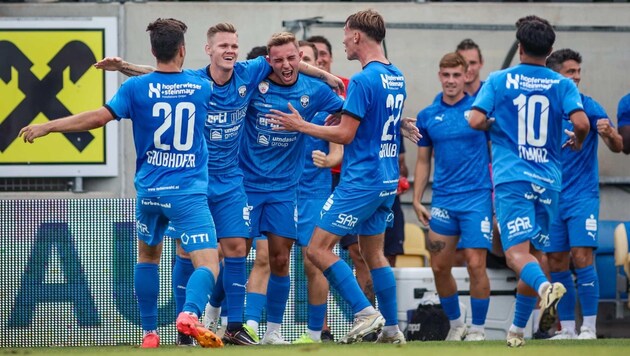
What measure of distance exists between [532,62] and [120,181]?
6.11 metres

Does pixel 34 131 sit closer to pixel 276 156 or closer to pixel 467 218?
pixel 276 156

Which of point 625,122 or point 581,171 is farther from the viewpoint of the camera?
point 625,122

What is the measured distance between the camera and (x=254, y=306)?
397 inches

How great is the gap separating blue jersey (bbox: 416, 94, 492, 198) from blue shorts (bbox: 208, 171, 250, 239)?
2451mm

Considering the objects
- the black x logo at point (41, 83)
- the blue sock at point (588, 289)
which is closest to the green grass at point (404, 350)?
the blue sock at point (588, 289)

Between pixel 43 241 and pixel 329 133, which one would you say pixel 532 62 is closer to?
pixel 329 133

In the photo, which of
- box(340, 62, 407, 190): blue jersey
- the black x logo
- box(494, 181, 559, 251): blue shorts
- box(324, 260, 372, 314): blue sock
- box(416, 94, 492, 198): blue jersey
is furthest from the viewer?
the black x logo

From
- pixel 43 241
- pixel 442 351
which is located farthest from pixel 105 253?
pixel 442 351

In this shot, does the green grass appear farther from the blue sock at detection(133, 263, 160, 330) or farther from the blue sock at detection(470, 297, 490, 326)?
the blue sock at detection(470, 297, 490, 326)

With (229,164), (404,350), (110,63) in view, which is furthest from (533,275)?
(110,63)

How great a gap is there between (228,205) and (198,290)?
48.2 inches

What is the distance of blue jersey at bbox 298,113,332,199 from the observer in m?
11.0

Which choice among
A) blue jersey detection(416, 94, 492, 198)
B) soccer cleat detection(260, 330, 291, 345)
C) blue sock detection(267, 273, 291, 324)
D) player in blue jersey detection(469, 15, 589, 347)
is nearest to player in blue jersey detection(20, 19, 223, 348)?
blue sock detection(267, 273, 291, 324)

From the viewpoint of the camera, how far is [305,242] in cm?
1087
